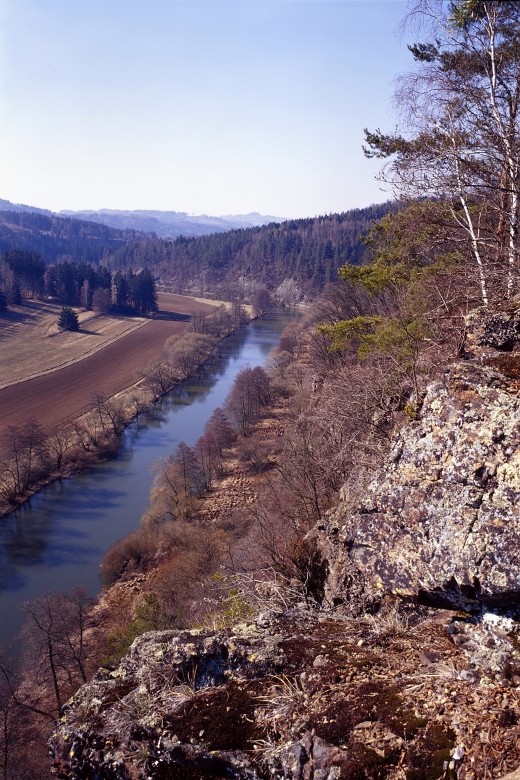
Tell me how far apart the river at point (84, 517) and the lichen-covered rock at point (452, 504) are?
59.6 ft

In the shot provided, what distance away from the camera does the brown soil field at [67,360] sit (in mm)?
38500

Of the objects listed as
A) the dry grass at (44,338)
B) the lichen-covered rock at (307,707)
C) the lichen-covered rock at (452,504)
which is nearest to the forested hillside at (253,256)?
the dry grass at (44,338)

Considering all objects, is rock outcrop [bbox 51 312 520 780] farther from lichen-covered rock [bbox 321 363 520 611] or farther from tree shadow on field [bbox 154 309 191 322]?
tree shadow on field [bbox 154 309 191 322]

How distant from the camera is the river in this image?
20.8 meters

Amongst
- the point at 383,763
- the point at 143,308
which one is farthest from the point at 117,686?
the point at 143,308

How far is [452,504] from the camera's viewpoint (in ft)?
11.0

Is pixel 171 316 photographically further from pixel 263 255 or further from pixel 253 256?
pixel 253 256

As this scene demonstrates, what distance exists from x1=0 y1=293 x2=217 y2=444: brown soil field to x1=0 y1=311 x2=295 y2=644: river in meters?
6.54

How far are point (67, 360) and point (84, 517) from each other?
1137 inches

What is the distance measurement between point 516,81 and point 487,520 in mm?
7855

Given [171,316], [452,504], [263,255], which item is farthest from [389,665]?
[263,255]

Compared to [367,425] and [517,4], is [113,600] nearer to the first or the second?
[367,425]

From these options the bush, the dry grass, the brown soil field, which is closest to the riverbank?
the brown soil field

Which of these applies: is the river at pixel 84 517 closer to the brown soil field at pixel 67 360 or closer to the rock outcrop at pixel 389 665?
the brown soil field at pixel 67 360
